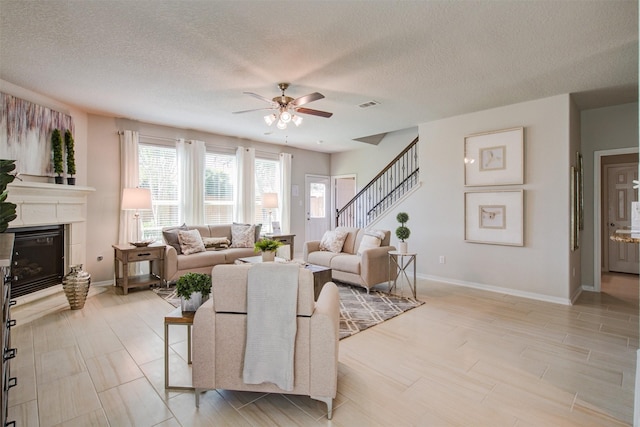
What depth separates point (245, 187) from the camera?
6656 mm

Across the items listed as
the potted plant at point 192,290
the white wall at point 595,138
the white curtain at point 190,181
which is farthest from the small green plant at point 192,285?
the white wall at point 595,138

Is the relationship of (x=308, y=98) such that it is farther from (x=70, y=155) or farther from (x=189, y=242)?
(x=70, y=155)

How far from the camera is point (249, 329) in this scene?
1.88m

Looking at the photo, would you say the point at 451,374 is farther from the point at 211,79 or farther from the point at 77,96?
the point at 77,96

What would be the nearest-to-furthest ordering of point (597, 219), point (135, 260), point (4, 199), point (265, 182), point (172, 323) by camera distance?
point (4, 199) < point (172, 323) < point (135, 260) < point (597, 219) < point (265, 182)

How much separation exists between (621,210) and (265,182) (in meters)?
7.14

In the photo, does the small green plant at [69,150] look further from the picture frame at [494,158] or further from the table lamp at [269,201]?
the picture frame at [494,158]

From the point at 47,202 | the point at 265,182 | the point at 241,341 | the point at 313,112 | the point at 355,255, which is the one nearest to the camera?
the point at 241,341

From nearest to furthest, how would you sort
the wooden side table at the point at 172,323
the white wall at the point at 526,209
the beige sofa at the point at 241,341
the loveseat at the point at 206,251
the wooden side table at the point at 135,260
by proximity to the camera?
the beige sofa at the point at 241,341, the wooden side table at the point at 172,323, the white wall at the point at 526,209, the wooden side table at the point at 135,260, the loveseat at the point at 206,251

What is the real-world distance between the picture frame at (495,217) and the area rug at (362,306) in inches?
63.5

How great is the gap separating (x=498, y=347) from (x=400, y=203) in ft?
10.9

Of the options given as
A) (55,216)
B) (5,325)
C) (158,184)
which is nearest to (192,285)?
(5,325)

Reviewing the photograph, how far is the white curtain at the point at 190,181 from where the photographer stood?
581cm

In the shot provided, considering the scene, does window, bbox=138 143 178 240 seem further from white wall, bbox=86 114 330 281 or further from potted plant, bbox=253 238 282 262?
potted plant, bbox=253 238 282 262
